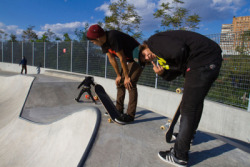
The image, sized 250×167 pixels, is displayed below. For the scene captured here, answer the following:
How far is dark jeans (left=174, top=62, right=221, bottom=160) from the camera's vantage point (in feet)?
6.06

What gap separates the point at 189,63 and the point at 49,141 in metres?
3.00

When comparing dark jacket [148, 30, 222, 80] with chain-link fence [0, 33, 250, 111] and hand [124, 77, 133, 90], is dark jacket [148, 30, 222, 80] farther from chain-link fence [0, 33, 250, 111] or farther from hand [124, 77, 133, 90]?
chain-link fence [0, 33, 250, 111]

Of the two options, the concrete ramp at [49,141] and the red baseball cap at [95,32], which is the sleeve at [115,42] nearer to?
the red baseball cap at [95,32]

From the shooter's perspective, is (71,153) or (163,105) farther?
(163,105)

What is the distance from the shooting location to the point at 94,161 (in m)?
2.14

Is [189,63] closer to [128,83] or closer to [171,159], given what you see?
[171,159]

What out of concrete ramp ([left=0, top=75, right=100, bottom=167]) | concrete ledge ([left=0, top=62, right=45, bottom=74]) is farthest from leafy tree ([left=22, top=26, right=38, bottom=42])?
concrete ramp ([left=0, top=75, right=100, bottom=167])

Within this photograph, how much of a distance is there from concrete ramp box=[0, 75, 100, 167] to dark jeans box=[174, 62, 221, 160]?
1274 millimetres

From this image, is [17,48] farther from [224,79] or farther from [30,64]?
[224,79]

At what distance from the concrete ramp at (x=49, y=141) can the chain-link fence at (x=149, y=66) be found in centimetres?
362

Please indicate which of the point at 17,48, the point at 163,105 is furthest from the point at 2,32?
the point at 163,105

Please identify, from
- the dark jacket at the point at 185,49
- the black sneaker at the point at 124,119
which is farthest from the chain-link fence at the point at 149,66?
the dark jacket at the point at 185,49

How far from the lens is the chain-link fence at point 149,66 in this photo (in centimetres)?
440

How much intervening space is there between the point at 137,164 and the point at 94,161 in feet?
1.77
